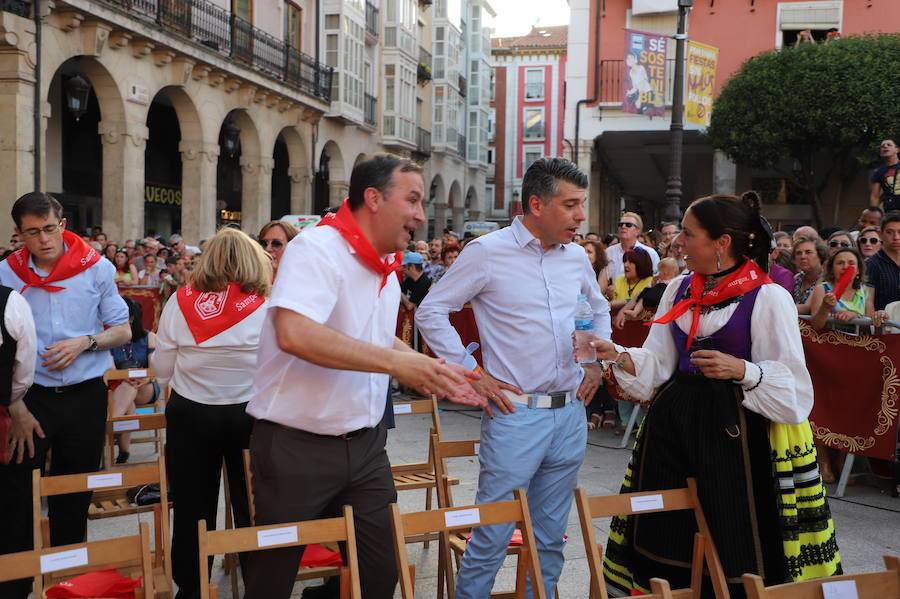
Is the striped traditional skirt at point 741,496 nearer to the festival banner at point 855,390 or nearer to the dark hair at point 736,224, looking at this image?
the dark hair at point 736,224

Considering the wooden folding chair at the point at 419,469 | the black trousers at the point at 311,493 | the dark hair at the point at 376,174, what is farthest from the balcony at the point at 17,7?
the black trousers at the point at 311,493

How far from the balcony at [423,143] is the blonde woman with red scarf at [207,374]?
35.6 m

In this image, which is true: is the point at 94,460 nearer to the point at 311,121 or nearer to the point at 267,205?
the point at 267,205

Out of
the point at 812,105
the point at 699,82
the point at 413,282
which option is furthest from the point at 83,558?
the point at 812,105

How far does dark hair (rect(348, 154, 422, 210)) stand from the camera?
3111mm

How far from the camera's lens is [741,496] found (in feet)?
11.6

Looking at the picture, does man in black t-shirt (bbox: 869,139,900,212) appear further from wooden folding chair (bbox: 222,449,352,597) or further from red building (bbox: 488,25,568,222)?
red building (bbox: 488,25,568,222)

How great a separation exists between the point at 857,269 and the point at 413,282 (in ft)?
18.5

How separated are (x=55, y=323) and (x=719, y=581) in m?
3.54

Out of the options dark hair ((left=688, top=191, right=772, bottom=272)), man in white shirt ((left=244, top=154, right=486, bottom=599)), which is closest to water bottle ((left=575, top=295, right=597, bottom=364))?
dark hair ((left=688, top=191, right=772, bottom=272))

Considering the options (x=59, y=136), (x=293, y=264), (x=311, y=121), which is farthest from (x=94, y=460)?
(x=311, y=121)

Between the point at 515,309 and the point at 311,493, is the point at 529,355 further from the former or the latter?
the point at 311,493

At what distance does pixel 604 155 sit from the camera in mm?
29656

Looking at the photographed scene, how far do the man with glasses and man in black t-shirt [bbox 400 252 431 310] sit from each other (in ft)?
Answer: 21.5
